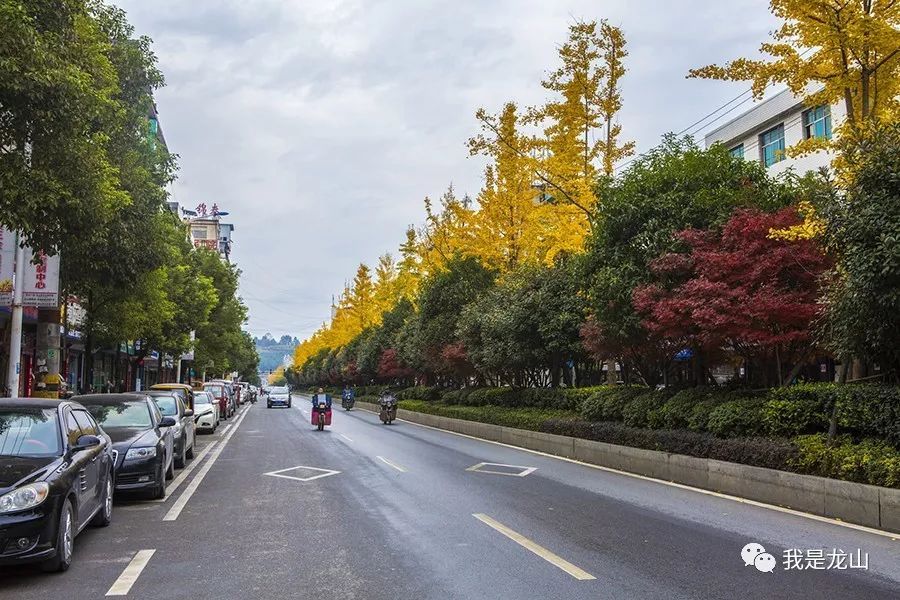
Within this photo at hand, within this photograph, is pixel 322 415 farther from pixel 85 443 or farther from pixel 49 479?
pixel 49 479

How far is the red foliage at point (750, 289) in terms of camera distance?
1244 cm

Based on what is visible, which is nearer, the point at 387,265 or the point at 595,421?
the point at 595,421

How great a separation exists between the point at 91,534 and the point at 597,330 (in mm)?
11880

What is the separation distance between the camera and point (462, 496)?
37.4 ft

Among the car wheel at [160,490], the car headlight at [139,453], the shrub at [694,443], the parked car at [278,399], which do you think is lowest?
the parked car at [278,399]

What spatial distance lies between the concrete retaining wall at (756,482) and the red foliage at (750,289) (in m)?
2.24

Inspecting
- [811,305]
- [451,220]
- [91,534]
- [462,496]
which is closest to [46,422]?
[91,534]

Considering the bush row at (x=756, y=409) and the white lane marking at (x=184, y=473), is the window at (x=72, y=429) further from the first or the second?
the bush row at (x=756, y=409)

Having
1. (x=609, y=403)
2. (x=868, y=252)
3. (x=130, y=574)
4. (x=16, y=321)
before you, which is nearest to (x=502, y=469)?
(x=609, y=403)

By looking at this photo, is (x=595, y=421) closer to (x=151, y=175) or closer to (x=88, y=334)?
(x=151, y=175)

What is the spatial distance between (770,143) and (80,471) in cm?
3733

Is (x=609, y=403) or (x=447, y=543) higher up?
(x=609, y=403)

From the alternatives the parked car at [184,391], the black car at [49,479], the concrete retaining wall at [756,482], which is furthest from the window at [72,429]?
the parked car at [184,391]

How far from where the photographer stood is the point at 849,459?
9672 millimetres
